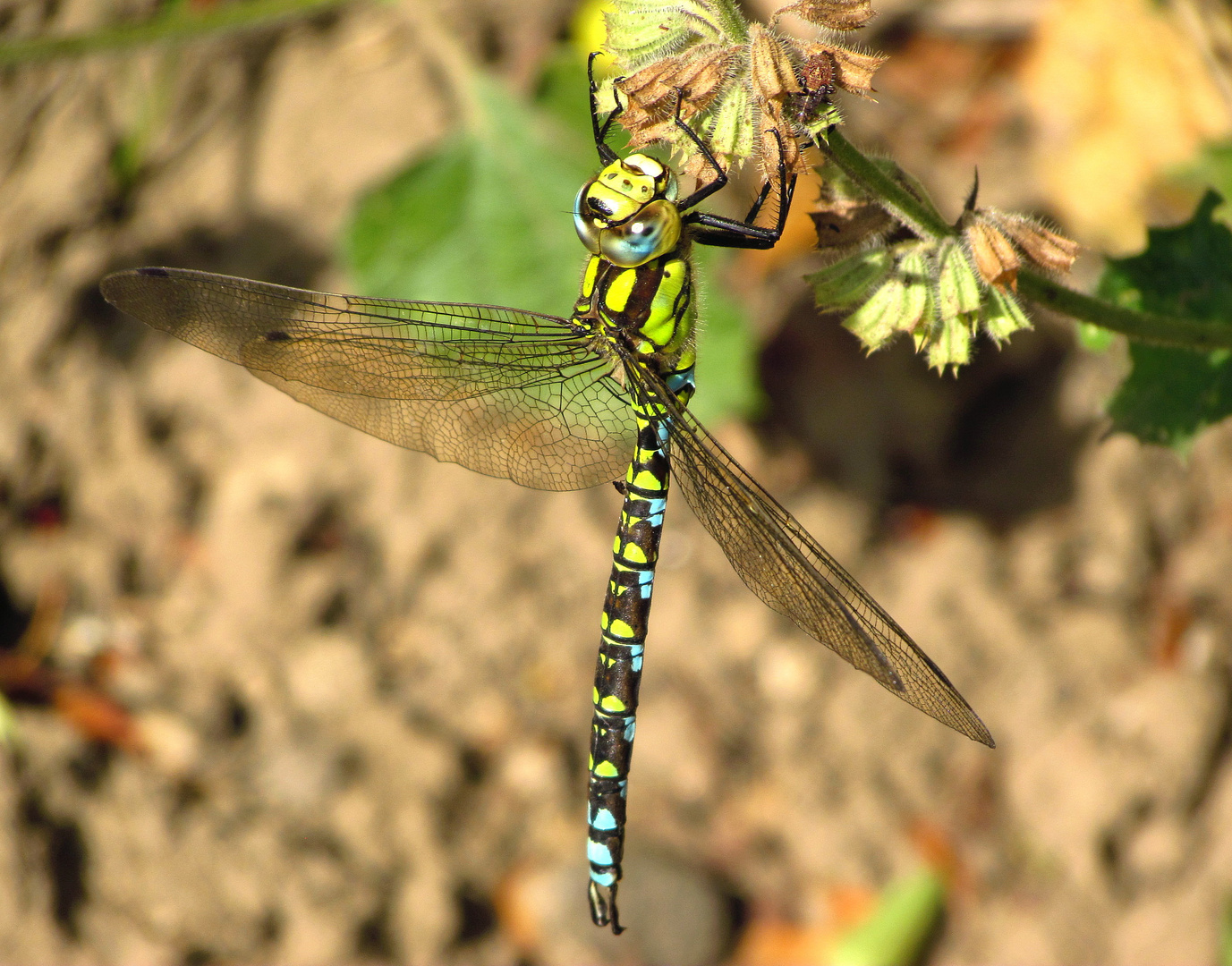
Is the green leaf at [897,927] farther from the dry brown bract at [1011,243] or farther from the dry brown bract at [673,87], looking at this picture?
the dry brown bract at [673,87]

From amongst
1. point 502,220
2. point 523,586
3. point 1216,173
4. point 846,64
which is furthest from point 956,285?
point 502,220

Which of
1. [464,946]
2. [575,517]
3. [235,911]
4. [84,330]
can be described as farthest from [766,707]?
[84,330]

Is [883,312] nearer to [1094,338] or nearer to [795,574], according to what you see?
[795,574]

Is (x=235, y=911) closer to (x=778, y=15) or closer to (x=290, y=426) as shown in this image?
(x=290, y=426)

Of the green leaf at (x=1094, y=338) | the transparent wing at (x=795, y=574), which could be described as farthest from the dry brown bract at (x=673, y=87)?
the green leaf at (x=1094, y=338)

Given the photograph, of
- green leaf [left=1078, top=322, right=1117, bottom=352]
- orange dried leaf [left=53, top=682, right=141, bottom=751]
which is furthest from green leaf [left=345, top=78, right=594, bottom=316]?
green leaf [left=1078, top=322, right=1117, bottom=352]

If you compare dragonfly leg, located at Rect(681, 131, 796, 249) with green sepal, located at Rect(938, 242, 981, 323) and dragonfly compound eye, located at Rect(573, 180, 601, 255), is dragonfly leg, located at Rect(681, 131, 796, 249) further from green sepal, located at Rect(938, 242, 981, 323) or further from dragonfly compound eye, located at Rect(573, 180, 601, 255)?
green sepal, located at Rect(938, 242, 981, 323)
